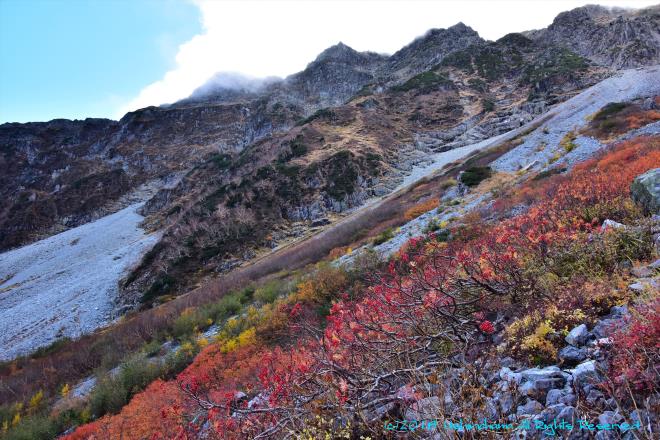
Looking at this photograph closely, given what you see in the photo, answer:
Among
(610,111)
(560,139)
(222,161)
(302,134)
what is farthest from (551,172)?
(222,161)

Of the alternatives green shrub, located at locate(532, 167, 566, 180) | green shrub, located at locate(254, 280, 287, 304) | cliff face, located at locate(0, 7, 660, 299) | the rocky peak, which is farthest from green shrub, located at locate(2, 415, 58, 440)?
the rocky peak

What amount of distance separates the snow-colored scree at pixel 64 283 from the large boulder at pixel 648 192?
3213 centimetres

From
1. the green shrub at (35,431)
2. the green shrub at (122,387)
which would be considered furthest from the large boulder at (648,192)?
the green shrub at (35,431)

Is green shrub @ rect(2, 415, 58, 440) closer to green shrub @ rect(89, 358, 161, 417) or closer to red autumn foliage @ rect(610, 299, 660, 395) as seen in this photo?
green shrub @ rect(89, 358, 161, 417)

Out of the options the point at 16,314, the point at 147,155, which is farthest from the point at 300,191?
the point at 147,155

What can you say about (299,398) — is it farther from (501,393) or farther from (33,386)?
Result: (33,386)

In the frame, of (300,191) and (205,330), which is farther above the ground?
(300,191)

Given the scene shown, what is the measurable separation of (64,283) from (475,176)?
46208 mm

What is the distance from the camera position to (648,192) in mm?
5457

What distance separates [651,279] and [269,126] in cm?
10422

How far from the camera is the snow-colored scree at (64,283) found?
2656 cm

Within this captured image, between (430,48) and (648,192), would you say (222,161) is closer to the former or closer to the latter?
(648,192)

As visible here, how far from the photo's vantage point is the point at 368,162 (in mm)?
50938

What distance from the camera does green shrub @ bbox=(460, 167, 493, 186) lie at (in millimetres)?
21367
